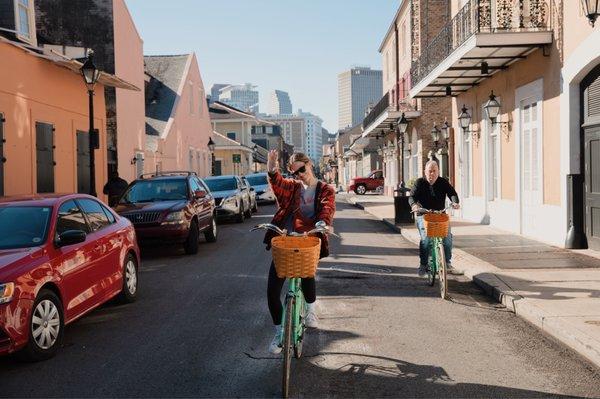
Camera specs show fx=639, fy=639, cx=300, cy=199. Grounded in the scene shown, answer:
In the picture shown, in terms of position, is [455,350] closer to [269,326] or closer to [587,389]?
[587,389]

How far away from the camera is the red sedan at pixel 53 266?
17.6ft

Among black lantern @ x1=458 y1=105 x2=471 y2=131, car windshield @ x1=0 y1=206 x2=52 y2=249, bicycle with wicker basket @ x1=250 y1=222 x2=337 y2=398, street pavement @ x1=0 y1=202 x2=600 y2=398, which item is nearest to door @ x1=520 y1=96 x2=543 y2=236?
black lantern @ x1=458 y1=105 x2=471 y2=131

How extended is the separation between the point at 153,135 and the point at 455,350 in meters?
27.1

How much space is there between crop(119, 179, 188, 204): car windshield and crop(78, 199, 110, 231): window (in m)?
5.76

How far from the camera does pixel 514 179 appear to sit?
51.6ft

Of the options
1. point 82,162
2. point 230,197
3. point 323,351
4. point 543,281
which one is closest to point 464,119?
point 230,197

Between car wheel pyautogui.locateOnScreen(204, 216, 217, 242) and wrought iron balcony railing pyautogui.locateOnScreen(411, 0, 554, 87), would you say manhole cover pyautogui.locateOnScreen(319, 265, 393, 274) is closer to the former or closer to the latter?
car wheel pyautogui.locateOnScreen(204, 216, 217, 242)

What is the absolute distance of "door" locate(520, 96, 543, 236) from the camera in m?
13.9

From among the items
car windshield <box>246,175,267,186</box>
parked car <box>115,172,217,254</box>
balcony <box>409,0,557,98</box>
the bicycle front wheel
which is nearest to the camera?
the bicycle front wheel

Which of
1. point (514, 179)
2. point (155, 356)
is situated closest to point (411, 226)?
point (514, 179)

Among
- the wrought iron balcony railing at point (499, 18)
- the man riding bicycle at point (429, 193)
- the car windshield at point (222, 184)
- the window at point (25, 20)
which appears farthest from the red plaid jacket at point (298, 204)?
the car windshield at point (222, 184)

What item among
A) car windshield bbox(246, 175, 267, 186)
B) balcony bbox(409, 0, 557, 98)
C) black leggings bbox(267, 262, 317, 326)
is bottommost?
Answer: black leggings bbox(267, 262, 317, 326)

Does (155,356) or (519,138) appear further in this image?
(519,138)

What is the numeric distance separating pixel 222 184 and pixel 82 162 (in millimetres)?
4843
